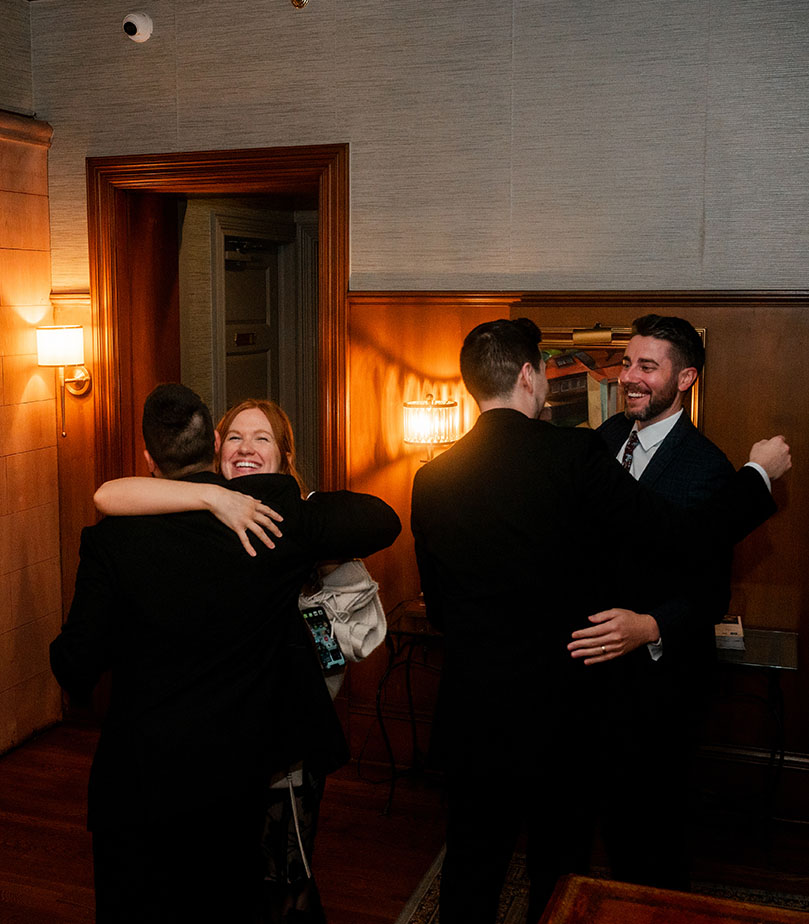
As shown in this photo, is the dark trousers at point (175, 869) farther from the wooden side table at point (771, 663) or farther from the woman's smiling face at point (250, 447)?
the wooden side table at point (771, 663)

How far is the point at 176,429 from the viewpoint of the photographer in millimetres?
2199

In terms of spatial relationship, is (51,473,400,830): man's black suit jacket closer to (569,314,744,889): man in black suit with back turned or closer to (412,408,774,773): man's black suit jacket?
(412,408,774,773): man's black suit jacket

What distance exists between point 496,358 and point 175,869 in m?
1.37

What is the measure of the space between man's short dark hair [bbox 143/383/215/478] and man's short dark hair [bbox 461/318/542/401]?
65 cm

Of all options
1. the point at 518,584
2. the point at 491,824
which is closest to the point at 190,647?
the point at 518,584

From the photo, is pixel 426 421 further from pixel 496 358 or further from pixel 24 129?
pixel 24 129

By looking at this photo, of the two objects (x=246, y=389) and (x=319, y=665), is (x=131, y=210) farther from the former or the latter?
(x=319, y=665)

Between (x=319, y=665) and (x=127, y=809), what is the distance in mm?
515

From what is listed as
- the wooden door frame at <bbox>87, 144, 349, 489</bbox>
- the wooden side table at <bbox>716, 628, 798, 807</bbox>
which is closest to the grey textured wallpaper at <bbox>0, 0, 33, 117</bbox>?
the wooden door frame at <bbox>87, 144, 349, 489</bbox>

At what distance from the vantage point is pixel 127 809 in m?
2.21

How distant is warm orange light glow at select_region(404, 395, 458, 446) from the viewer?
4082mm

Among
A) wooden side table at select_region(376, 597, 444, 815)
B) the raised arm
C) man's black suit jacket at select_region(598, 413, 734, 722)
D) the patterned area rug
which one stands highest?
the raised arm

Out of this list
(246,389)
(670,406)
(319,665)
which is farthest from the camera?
(246,389)

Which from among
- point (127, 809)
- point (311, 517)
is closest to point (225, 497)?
point (311, 517)
